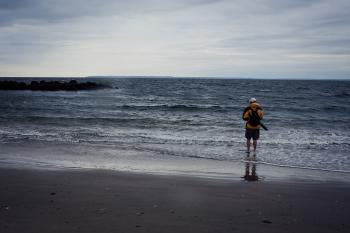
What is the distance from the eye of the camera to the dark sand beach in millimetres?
4715

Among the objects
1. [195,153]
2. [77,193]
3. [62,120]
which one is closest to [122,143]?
[195,153]

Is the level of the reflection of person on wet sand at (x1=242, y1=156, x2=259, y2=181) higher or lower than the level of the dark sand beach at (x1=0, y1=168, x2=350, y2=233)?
lower

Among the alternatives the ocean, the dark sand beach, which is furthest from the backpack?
the dark sand beach

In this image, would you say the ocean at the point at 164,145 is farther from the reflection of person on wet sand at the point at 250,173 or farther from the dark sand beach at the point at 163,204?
the dark sand beach at the point at 163,204

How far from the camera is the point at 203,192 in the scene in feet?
21.2

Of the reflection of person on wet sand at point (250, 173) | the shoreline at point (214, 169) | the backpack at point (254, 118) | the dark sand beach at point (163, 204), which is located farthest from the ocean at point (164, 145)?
the dark sand beach at point (163, 204)

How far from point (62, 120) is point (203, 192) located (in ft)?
53.6

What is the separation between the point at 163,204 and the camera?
5.66 metres

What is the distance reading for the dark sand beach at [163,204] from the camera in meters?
4.71

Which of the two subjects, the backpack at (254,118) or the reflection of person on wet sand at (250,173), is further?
the backpack at (254,118)

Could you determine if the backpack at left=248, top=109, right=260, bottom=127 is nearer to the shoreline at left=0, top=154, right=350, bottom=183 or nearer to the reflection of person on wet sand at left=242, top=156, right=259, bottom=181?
the shoreline at left=0, top=154, right=350, bottom=183

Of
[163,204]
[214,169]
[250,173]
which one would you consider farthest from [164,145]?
[163,204]

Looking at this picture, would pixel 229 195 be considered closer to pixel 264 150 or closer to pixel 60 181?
pixel 60 181

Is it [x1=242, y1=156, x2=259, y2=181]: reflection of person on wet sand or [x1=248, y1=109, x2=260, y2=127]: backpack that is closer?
[x1=242, y1=156, x2=259, y2=181]: reflection of person on wet sand
